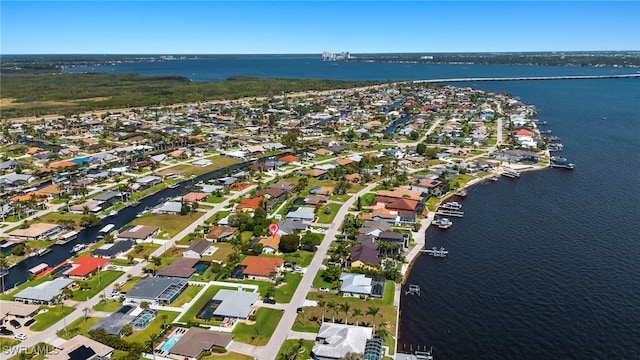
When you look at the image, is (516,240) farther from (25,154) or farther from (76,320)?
(25,154)

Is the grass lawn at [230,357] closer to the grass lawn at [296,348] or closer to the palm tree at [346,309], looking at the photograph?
the grass lawn at [296,348]

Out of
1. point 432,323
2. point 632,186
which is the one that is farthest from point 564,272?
point 632,186

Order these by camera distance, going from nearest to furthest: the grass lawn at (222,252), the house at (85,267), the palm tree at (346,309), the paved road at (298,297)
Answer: the paved road at (298,297)
the palm tree at (346,309)
the house at (85,267)
the grass lawn at (222,252)

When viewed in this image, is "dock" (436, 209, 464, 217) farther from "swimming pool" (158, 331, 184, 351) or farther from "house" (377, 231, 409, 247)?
"swimming pool" (158, 331, 184, 351)

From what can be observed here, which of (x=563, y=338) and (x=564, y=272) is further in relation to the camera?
(x=564, y=272)

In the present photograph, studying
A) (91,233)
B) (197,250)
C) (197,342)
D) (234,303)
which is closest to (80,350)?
(197,342)

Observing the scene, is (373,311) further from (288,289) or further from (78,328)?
(78,328)

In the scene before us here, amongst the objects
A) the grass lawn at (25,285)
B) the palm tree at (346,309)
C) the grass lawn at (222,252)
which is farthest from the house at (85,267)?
the palm tree at (346,309)
